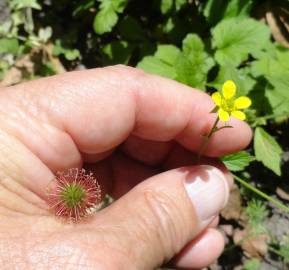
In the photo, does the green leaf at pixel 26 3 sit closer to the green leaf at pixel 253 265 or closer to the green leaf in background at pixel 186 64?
the green leaf in background at pixel 186 64

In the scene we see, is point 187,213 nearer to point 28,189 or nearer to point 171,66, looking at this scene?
point 28,189

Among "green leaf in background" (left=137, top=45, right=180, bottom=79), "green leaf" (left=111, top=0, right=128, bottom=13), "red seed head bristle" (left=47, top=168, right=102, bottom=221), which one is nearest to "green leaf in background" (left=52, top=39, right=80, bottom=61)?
"green leaf" (left=111, top=0, right=128, bottom=13)

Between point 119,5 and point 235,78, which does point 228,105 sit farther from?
point 119,5

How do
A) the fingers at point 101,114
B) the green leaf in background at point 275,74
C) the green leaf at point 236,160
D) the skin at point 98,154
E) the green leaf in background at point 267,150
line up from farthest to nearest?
the green leaf in background at point 275,74
the green leaf in background at point 267,150
the green leaf at point 236,160
the fingers at point 101,114
the skin at point 98,154

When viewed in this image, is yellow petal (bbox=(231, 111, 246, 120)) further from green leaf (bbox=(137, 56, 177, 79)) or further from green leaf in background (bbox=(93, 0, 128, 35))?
green leaf in background (bbox=(93, 0, 128, 35))

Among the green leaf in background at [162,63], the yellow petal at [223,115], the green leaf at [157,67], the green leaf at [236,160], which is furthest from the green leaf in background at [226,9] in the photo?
the yellow petal at [223,115]

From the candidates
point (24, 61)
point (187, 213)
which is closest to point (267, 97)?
point (187, 213)

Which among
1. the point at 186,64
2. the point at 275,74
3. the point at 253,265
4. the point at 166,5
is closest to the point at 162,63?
the point at 186,64
